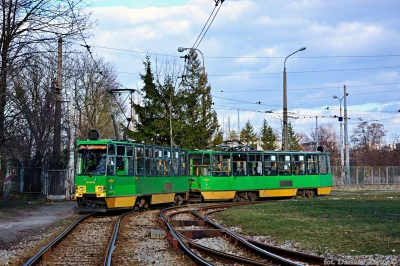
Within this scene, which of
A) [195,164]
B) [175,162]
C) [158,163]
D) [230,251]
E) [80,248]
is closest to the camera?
[230,251]

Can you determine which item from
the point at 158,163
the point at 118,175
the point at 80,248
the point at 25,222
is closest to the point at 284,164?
the point at 158,163

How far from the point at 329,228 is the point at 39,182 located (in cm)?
2225

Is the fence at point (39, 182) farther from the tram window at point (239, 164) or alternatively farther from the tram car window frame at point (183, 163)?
the tram window at point (239, 164)

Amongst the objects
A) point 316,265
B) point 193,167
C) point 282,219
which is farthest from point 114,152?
point 316,265

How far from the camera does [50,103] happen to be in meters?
33.2

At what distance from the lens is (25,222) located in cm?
1903

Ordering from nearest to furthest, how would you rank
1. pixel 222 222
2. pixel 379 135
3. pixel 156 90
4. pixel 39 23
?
pixel 222 222 → pixel 39 23 → pixel 156 90 → pixel 379 135

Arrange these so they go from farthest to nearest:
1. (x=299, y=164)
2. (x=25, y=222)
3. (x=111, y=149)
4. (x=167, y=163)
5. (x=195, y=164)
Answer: (x=299, y=164)
(x=195, y=164)
(x=167, y=163)
(x=111, y=149)
(x=25, y=222)

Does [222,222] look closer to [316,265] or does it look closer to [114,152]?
[114,152]

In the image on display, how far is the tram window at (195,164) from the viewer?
3092 centimetres

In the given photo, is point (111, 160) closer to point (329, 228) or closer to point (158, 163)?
point (158, 163)

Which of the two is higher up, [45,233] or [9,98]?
[9,98]

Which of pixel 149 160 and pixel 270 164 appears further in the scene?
pixel 270 164

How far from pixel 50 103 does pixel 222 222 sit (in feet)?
57.4
